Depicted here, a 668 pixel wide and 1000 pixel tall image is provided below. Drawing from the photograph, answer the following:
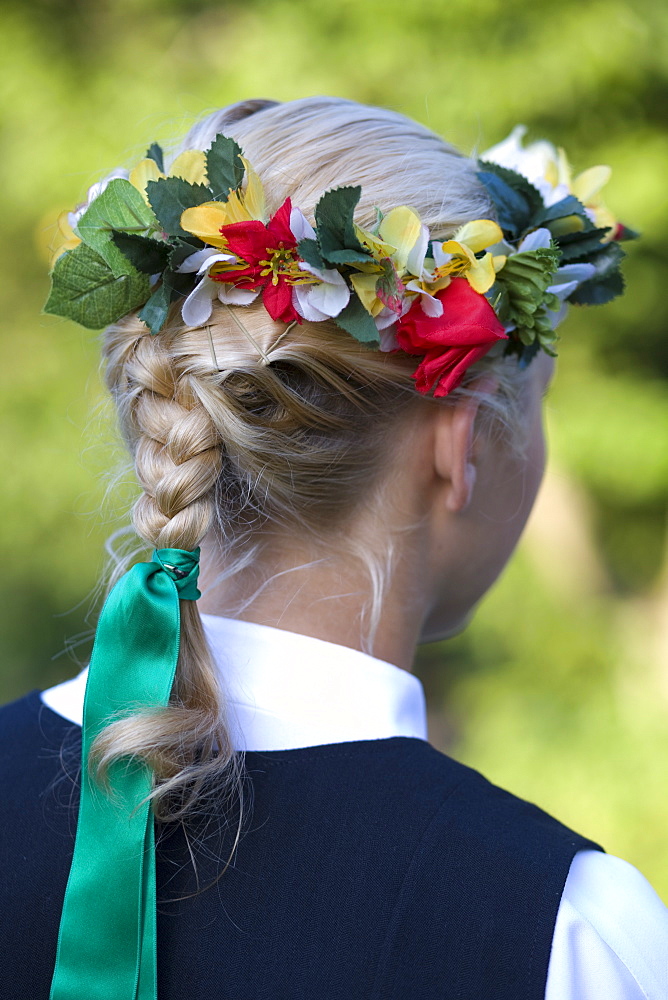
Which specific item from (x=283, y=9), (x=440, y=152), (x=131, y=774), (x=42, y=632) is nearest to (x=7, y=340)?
(x=42, y=632)

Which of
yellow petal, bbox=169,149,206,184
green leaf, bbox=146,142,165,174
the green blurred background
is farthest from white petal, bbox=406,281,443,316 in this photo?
the green blurred background

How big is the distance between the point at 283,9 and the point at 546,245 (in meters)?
2.79

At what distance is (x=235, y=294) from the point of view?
3.81 feet

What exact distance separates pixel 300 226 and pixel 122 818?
75 cm

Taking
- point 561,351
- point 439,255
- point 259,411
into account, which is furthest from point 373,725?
point 561,351

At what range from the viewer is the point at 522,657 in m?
4.57

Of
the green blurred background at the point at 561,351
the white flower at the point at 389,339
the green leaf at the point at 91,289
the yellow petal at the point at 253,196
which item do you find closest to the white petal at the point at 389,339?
the white flower at the point at 389,339

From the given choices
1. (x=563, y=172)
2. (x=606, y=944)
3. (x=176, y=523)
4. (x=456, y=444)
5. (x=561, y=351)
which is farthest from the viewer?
(x=561, y=351)

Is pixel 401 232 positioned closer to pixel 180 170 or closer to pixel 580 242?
pixel 180 170

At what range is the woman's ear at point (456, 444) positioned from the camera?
1.28 meters

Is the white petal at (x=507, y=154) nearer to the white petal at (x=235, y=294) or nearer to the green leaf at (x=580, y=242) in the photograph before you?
the green leaf at (x=580, y=242)

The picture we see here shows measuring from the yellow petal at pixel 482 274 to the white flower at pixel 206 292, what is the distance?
0.31 metres

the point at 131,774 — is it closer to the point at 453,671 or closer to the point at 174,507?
the point at 174,507

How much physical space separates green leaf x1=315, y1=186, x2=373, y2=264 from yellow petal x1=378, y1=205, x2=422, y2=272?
45mm
